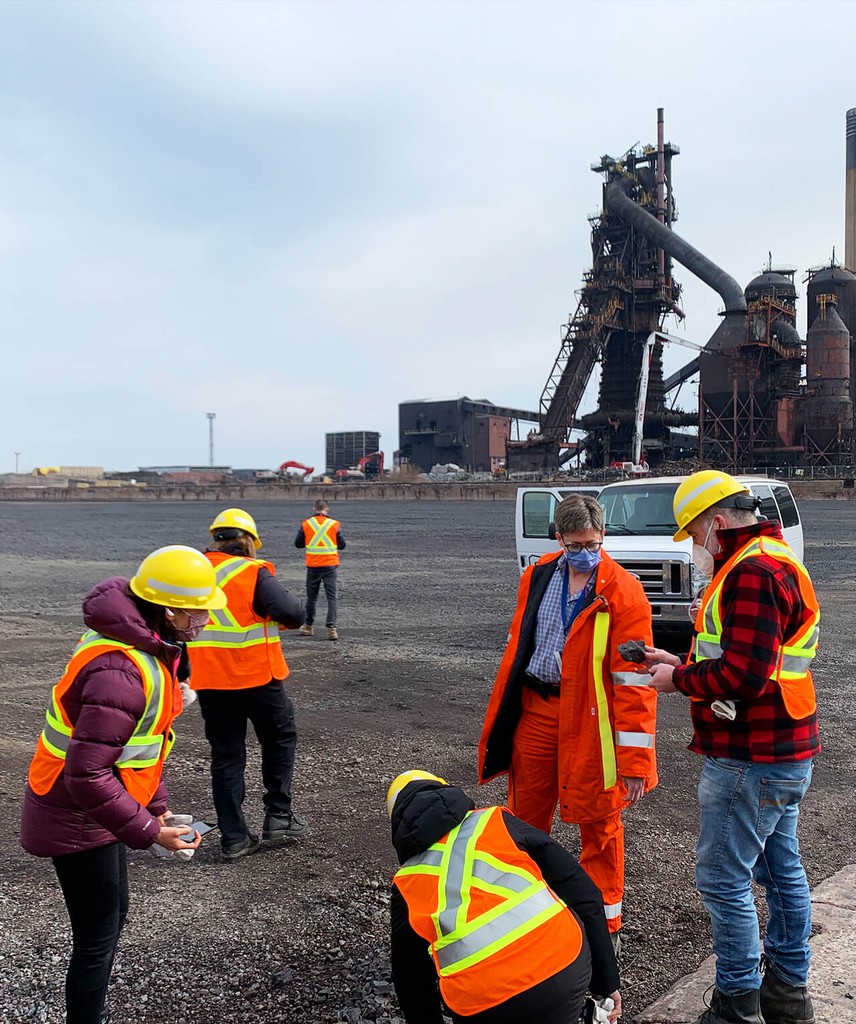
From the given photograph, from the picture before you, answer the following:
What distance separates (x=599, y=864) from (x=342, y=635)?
8822 millimetres

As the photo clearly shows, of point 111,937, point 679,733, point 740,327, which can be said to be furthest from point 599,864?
point 740,327

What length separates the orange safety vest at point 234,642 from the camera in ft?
14.7

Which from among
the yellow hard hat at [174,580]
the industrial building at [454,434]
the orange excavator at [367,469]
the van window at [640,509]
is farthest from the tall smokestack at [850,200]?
the yellow hard hat at [174,580]

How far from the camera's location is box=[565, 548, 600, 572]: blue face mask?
11.7 feet

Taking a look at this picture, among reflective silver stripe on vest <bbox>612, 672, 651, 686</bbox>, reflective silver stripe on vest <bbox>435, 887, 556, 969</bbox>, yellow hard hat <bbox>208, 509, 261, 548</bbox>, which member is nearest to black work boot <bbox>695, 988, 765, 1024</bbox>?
reflective silver stripe on vest <bbox>612, 672, 651, 686</bbox>

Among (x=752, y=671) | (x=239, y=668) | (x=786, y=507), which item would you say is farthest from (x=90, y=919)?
(x=786, y=507)

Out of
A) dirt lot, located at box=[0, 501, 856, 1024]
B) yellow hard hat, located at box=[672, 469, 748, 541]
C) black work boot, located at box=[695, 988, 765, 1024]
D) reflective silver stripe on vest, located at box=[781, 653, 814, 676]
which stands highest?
yellow hard hat, located at box=[672, 469, 748, 541]

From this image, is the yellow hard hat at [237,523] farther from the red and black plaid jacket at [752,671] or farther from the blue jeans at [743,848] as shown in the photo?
the blue jeans at [743,848]

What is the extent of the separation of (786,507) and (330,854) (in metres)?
9.35

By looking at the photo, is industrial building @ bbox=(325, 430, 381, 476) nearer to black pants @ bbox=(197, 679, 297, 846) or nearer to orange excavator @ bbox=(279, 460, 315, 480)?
orange excavator @ bbox=(279, 460, 315, 480)

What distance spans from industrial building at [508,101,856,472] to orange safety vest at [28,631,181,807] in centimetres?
6464

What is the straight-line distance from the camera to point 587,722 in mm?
3385

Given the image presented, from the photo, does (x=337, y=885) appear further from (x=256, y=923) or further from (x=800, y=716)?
(x=800, y=716)

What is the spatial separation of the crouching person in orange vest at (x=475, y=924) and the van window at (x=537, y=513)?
9.61 m
